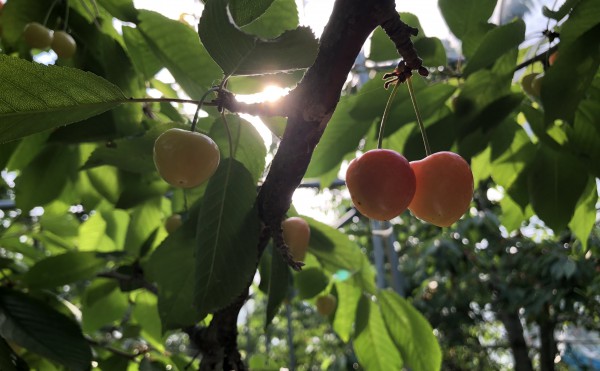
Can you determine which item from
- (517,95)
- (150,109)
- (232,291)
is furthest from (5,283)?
(517,95)

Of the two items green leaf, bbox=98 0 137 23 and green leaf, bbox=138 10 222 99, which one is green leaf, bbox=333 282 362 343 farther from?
green leaf, bbox=98 0 137 23

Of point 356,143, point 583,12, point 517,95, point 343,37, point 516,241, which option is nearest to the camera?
point 343,37

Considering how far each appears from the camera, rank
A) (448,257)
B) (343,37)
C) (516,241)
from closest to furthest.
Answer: (343,37) → (516,241) → (448,257)

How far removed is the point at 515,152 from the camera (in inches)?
36.6

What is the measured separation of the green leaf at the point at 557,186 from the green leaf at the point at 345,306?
408 mm

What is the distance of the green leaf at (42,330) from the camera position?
2.50 ft

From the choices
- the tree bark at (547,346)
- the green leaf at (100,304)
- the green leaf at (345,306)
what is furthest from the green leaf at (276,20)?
the tree bark at (547,346)

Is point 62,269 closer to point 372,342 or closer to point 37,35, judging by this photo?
point 37,35

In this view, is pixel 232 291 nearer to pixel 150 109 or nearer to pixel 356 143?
pixel 356 143

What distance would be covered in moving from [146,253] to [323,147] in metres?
0.41

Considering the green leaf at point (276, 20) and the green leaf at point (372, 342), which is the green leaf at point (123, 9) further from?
the green leaf at point (372, 342)

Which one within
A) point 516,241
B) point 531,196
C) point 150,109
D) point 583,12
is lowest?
point 516,241

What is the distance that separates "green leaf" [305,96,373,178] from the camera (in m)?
0.87

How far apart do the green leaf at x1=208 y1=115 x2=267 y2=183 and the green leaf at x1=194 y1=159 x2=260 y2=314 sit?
61mm
